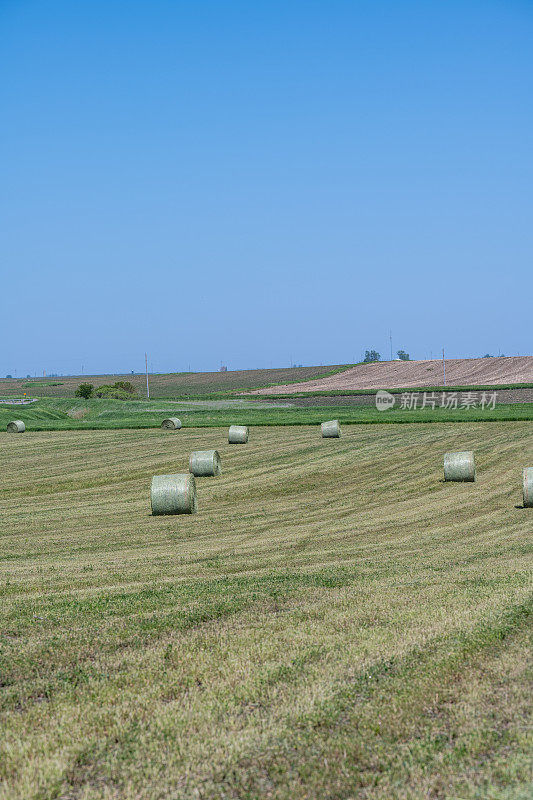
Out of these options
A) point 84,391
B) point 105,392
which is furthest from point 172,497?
point 105,392

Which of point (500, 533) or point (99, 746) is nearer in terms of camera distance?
point (99, 746)

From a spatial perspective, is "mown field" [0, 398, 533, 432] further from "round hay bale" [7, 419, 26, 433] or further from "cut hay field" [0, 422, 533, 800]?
"cut hay field" [0, 422, 533, 800]

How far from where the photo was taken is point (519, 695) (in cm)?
640

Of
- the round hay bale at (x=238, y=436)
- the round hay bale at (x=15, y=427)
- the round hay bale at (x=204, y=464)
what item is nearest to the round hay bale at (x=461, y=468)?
the round hay bale at (x=204, y=464)

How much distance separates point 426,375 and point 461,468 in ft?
311

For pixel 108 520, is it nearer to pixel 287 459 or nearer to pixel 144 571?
pixel 144 571

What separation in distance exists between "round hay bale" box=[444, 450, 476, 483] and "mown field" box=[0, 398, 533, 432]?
25.4 metres

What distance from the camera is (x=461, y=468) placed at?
26.0m

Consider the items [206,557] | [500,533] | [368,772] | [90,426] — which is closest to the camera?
[368,772]

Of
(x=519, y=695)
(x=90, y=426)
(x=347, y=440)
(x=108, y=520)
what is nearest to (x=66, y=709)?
(x=519, y=695)

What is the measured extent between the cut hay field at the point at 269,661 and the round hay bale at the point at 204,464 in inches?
399

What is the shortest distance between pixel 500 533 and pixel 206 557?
6882mm

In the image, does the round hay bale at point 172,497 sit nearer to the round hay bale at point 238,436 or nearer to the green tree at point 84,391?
the round hay bale at point 238,436

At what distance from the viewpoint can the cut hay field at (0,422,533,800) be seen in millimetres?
5469
